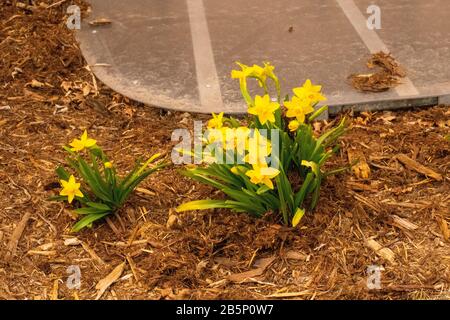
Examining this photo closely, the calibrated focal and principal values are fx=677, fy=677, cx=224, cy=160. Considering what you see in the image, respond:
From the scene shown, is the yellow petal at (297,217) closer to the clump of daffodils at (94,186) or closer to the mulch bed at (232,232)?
the mulch bed at (232,232)

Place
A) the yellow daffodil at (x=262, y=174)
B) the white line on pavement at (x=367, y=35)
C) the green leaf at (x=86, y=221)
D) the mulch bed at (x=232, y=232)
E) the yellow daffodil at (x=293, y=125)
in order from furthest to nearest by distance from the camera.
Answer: the white line on pavement at (x=367, y=35) < the green leaf at (x=86, y=221) < the yellow daffodil at (x=293, y=125) < the mulch bed at (x=232, y=232) < the yellow daffodil at (x=262, y=174)

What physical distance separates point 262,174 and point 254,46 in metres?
2.11

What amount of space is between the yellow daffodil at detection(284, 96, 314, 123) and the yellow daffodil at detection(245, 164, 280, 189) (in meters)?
0.34

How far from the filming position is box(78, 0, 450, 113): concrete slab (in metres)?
4.45

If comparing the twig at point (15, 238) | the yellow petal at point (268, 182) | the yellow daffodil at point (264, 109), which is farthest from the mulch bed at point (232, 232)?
the yellow daffodil at point (264, 109)

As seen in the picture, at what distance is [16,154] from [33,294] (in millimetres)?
1141

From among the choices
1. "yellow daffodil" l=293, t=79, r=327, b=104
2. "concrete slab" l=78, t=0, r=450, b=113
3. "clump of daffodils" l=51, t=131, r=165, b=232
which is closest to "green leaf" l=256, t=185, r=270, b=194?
"yellow daffodil" l=293, t=79, r=327, b=104

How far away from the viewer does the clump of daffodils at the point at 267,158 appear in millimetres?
3170

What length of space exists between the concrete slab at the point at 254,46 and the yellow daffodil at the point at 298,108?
101 cm

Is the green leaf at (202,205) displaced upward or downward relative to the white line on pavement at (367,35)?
downward

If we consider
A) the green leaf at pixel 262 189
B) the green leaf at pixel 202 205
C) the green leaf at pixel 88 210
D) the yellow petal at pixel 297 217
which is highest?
the green leaf at pixel 262 189

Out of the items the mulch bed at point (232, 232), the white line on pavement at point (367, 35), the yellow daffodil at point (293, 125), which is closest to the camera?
the mulch bed at point (232, 232)

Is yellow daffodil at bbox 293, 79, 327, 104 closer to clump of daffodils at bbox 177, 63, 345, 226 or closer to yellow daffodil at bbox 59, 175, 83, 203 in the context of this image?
clump of daffodils at bbox 177, 63, 345, 226

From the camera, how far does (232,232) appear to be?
3.38 metres
